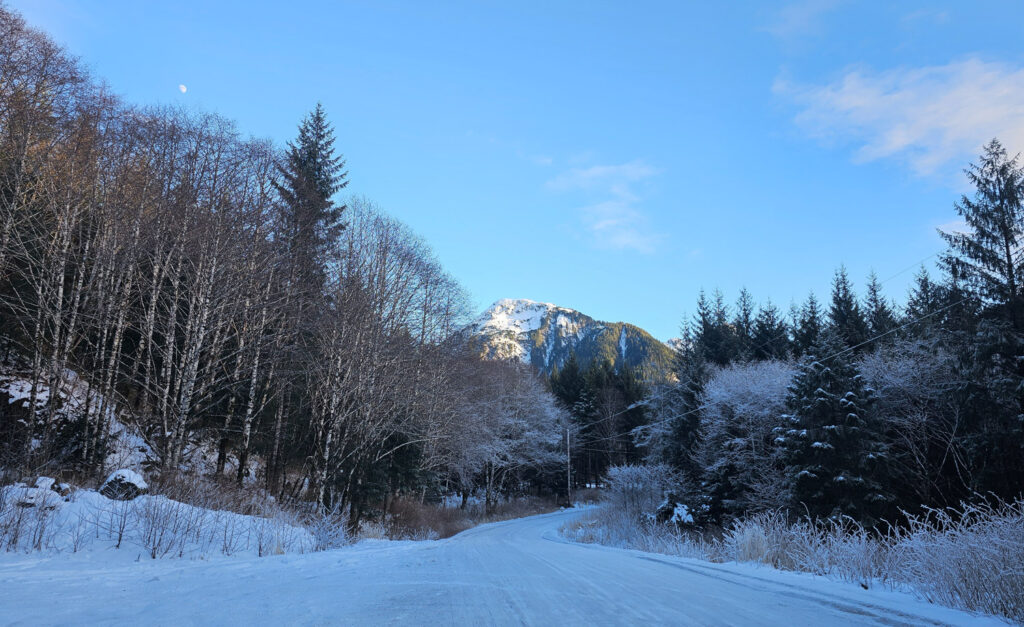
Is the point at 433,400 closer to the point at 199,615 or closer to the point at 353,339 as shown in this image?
the point at 353,339

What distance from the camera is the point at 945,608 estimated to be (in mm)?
3424

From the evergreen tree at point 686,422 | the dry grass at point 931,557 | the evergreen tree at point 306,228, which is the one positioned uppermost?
the evergreen tree at point 306,228

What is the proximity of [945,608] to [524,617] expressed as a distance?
283cm

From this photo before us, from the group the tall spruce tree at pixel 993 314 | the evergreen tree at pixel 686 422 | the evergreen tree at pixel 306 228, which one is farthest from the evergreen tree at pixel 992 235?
the evergreen tree at pixel 306 228

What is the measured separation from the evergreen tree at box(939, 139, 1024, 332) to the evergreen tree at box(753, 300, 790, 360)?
69.9 feet

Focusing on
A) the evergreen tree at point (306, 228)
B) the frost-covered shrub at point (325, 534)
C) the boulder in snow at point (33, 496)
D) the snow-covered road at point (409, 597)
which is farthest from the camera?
the evergreen tree at point (306, 228)

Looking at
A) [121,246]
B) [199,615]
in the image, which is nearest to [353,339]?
[121,246]

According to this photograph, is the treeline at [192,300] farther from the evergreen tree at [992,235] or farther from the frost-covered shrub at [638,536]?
the evergreen tree at [992,235]

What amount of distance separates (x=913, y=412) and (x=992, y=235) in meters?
7.89

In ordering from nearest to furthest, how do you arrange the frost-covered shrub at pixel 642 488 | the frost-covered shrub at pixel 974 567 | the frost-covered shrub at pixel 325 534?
the frost-covered shrub at pixel 974 567
the frost-covered shrub at pixel 325 534
the frost-covered shrub at pixel 642 488

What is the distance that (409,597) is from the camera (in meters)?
3.38

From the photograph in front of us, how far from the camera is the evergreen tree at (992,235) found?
20.5 metres

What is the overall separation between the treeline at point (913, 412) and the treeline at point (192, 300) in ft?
49.1

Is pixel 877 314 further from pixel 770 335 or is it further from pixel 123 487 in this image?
pixel 123 487
